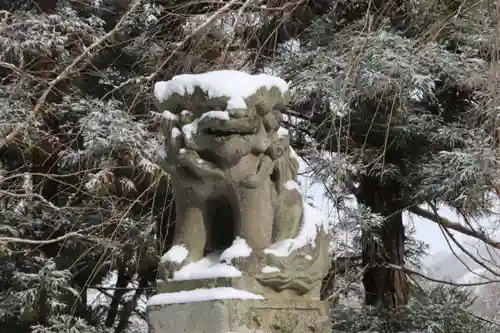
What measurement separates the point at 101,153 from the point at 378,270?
8.42 ft

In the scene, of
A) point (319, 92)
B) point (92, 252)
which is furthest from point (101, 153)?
point (319, 92)

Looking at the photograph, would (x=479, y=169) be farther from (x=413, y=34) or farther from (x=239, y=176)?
(x=239, y=176)

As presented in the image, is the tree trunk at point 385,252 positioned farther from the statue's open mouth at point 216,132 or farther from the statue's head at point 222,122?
the statue's open mouth at point 216,132

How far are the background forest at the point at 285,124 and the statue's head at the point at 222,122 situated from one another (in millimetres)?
2023

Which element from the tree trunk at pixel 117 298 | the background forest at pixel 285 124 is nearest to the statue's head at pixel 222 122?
the background forest at pixel 285 124

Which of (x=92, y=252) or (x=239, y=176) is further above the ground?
(x=92, y=252)

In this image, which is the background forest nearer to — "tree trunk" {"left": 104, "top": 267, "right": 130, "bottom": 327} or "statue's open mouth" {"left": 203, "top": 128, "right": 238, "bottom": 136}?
"tree trunk" {"left": 104, "top": 267, "right": 130, "bottom": 327}

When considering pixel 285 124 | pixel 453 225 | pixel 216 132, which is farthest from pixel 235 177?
pixel 453 225

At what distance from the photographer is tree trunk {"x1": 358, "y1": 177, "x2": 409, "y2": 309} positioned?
589 cm

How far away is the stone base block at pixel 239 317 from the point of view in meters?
2.62

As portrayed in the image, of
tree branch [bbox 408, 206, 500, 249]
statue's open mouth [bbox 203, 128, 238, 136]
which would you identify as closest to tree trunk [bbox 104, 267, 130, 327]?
tree branch [bbox 408, 206, 500, 249]

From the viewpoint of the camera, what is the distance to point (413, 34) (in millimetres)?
5570

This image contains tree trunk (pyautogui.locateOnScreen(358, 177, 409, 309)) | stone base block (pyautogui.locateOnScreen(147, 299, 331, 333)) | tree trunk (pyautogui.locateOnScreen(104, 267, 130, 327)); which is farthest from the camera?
tree trunk (pyautogui.locateOnScreen(104, 267, 130, 327))

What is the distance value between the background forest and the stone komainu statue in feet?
6.45
